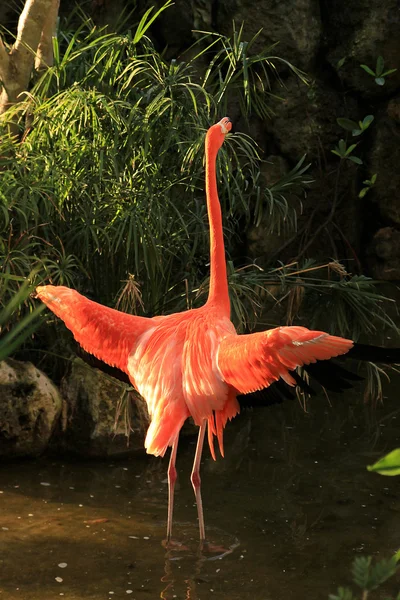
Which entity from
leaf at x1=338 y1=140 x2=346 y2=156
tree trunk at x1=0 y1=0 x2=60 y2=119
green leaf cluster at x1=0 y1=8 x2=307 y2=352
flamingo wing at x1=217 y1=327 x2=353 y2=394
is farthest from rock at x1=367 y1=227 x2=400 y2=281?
flamingo wing at x1=217 y1=327 x2=353 y2=394

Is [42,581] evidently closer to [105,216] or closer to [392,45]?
[105,216]

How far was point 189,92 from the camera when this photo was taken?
4.65 m

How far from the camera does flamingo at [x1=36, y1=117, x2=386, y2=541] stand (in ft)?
9.27

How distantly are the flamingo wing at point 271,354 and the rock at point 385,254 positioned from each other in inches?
170

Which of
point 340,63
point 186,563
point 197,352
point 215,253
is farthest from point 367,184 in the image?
point 186,563

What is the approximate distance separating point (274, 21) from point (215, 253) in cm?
382

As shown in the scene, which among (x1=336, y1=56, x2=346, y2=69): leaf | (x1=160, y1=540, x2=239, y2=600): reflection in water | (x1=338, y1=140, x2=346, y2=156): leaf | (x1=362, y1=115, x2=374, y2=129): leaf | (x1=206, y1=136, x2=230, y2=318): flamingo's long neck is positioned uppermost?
(x1=336, y1=56, x2=346, y2=69): leaf

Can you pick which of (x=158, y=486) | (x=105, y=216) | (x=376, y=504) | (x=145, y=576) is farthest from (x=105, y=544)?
(x=105, y=216)

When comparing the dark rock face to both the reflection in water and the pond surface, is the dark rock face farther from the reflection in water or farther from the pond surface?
the reflection in water

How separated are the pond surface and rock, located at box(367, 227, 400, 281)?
2.59 m

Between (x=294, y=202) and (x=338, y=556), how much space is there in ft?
13.4

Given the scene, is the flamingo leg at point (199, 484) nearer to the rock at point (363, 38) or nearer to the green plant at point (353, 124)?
the green plant at point (353, 124)

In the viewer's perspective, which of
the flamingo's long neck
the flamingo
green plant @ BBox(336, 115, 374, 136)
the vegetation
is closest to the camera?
the flamingo

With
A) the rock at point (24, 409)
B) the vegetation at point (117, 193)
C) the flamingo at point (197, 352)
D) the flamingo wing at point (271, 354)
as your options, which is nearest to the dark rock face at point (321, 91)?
the vegetation at point (117, 193)
